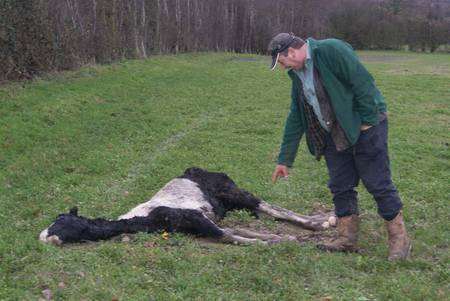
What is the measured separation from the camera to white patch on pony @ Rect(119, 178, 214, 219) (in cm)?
632

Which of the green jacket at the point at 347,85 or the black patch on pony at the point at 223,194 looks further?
the black patch on pony at the point at 223,194

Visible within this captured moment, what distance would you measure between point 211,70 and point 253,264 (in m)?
20.7

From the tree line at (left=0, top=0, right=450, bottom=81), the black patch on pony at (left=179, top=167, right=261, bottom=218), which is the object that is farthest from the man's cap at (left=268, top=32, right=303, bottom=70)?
the tree line at (left=0, top=0, right=450, bottom=81)

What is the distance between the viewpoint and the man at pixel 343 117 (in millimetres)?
5230

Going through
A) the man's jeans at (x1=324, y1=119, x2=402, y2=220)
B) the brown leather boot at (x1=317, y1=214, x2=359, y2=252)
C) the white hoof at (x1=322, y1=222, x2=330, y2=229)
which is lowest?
the white hoof at (x1=322, y1=222, x2=330, y2=229)

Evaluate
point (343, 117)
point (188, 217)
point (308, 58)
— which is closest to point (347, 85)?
point (343, 117)

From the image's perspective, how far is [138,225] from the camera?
6.05m

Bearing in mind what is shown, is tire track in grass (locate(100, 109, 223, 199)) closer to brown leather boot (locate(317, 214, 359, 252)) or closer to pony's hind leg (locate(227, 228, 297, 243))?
pony's hind leg (locate(227, 228, 297, 243))

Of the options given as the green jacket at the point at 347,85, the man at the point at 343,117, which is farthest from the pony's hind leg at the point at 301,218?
the green jacket at the point at 347,85

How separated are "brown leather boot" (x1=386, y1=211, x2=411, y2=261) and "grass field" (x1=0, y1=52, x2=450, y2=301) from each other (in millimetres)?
140

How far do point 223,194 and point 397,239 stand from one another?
2180 mm

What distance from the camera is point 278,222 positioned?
6.83 metres

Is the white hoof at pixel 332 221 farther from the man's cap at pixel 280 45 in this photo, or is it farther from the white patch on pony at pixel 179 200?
the man's cap at pixel 280 45

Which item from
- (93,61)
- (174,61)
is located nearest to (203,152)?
(93,61)
